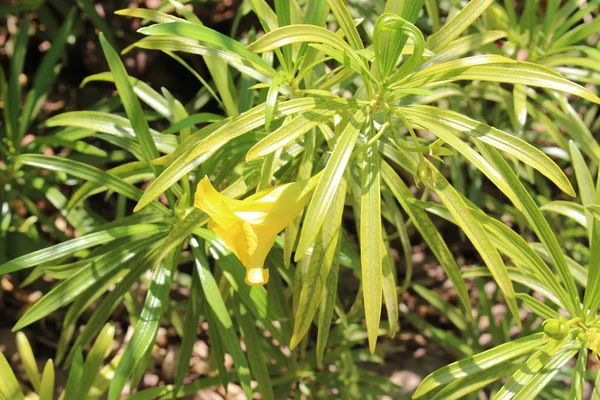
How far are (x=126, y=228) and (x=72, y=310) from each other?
0.23 meters

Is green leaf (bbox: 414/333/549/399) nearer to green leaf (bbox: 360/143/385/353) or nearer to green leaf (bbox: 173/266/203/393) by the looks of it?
green leaf (bbox: 360/143/385/353)

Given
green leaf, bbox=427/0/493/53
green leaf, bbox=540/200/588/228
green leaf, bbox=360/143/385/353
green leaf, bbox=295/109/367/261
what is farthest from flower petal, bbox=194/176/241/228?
green leaf, bbox=540/200/588/228

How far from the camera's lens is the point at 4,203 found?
163 cm

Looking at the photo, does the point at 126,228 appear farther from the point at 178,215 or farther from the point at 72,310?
the point at 72,310

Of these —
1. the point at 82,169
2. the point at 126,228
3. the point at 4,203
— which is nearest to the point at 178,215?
the point at 126,228

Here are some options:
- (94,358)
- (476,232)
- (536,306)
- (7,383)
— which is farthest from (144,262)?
(536,306)

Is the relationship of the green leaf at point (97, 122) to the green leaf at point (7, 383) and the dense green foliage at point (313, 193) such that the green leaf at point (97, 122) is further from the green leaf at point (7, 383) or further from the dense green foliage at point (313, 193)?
the green leaf at point (7, 383)

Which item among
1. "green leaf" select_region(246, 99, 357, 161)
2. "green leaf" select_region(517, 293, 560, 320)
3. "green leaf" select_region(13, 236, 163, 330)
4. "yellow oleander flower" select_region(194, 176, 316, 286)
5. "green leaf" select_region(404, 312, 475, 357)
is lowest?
"green leaf" select_region(404, 312, 475, 357)

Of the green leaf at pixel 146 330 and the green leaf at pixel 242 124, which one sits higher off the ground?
the green leaf at pixel 242 124

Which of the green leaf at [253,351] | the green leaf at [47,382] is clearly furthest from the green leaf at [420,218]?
the green leaf at [47,382]

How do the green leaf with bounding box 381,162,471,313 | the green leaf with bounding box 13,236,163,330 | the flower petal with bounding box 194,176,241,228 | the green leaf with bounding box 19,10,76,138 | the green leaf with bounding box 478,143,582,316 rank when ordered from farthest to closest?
the green leaf with bounding box 19,10,76,138 → the green leaf with bounding box 13,236,163,330 → the green leaf with bounding box 381,162,471,313 → the green leaf with bounding box 478,143,582,316 → the flower petal with bounding box 194,176,241,228

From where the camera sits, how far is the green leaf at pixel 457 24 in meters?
1.05

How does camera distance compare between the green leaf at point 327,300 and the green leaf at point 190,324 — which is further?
the green leaf at point 190,324

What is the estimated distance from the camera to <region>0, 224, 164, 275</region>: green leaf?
3.93 feet
